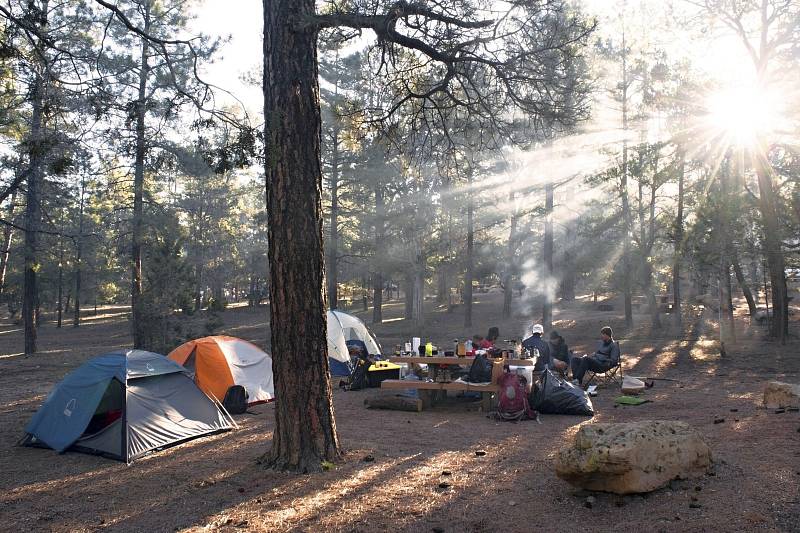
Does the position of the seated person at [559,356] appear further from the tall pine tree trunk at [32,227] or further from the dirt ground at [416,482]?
the tall pine tree trunk at [32,227]

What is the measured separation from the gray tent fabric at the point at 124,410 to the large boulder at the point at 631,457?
5.13 m

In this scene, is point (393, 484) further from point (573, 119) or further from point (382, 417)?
point (573, 119)

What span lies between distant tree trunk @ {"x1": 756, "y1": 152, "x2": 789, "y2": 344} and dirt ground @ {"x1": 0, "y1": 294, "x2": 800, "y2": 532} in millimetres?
4894

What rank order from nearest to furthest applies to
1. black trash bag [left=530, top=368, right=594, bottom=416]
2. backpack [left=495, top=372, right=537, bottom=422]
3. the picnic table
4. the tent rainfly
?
backpack [left=495, top=372, right=537, bottom=422], black trash bag [left=530, top=368, right=594, bottom=416], the picnic table, the tent rainfly

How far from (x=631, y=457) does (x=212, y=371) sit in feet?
25.5

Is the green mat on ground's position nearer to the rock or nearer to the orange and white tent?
the rock

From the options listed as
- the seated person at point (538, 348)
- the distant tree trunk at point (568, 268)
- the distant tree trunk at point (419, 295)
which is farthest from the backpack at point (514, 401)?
the distant tree trunk at point (568, 268)

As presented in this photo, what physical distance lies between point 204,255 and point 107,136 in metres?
31.1

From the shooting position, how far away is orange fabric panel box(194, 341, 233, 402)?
34.1 feet

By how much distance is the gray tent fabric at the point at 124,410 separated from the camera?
7.31m

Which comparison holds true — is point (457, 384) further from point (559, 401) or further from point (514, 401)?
point (559, 401)

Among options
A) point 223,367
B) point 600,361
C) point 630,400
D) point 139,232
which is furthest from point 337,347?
point 139,232

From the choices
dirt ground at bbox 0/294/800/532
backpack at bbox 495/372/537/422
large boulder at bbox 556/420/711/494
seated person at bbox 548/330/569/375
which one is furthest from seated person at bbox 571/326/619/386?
large boulder at bbox 556/420/711/494

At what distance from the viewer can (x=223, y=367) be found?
1047 centimetres
